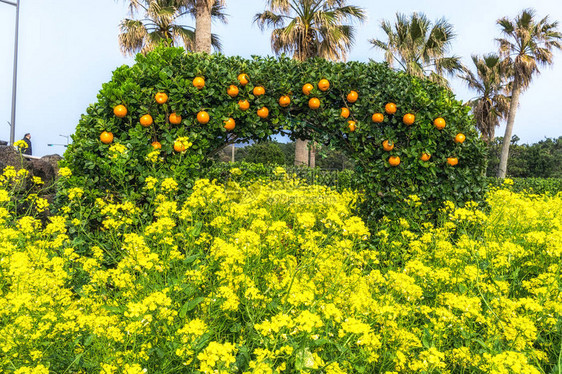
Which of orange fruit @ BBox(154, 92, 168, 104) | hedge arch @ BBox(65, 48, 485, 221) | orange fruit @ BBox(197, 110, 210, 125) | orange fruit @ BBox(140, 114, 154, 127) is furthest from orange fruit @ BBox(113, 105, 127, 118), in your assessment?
orange fruit @ BBox(197, 110, 210, 125)

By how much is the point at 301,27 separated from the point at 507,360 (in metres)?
12.9

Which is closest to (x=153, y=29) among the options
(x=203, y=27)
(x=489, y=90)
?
(x=203, y=27)

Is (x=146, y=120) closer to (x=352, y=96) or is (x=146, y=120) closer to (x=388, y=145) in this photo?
(x=352, y=96)

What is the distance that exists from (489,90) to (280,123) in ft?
66.0

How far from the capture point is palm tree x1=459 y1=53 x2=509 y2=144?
61.9 feet

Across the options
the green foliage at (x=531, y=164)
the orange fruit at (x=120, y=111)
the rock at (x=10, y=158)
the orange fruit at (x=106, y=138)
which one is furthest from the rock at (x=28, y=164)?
the green foliage at (x=531, y=164)

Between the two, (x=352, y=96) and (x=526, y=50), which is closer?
(x=352, y=96)

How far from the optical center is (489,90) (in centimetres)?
1981

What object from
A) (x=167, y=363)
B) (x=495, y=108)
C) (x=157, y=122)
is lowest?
(x=167, y=363)

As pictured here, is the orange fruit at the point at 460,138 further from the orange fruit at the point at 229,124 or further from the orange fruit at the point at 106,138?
the orange fruit at the point at 106,138

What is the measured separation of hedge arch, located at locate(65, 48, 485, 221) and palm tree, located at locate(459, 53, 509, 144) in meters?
16.7

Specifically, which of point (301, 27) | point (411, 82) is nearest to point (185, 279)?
point (411, 82)

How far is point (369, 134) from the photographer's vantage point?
171 inches

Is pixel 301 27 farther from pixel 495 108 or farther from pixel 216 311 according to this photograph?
pixel 495 108
